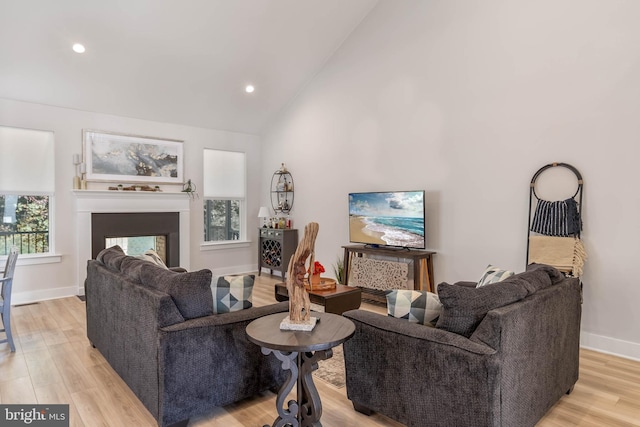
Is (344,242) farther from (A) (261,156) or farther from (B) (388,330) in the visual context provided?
(B) (388,330)

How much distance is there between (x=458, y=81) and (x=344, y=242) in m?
2.71

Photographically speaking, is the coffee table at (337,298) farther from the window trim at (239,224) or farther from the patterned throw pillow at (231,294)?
the window trim at (239,224)

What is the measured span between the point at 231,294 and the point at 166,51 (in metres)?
3.95

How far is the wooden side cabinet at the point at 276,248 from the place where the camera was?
659 centimetres

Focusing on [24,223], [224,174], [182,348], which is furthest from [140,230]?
[182,348]

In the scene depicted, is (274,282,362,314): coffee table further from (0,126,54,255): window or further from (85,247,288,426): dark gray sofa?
(0,126,54,255): window

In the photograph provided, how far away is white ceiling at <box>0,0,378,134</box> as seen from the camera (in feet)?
14.5

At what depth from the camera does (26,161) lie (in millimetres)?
5125

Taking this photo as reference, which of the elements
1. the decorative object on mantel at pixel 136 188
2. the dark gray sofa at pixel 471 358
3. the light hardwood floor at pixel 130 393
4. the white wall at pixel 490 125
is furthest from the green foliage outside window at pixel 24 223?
the dark gray sofa at pixel 471 358

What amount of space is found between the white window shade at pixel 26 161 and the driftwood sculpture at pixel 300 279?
4.77 metres

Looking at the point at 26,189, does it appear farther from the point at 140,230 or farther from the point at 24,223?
the point at 140,230

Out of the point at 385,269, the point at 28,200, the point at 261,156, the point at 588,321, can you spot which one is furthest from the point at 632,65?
the point at 28,200

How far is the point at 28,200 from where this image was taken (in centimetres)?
520

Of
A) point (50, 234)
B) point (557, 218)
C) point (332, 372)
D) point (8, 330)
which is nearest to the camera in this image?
point (332, 372)
